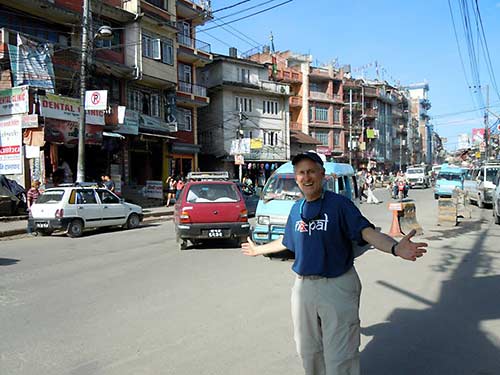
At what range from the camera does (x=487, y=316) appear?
17.7 ft

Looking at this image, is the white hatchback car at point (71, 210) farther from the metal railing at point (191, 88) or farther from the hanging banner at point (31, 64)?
the metal railing at point (191, 88)

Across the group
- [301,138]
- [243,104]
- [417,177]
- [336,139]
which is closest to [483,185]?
[243,104]

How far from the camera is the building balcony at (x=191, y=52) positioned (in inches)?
1303

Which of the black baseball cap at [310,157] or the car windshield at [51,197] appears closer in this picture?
the black baseball cap at [310,157]

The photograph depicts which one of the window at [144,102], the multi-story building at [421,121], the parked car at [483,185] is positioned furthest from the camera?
the multi-story building at [421,121]

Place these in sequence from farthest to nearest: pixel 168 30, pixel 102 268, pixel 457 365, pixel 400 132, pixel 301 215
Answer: pixel 400 132
pixel 168 30
pixel 102 268
pixel 457 365
pixel 301 215

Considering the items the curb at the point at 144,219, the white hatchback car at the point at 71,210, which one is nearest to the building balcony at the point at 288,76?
the curb at the point at 144,219

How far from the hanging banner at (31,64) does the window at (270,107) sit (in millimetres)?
26124

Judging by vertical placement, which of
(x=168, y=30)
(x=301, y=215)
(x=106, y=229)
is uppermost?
(x=168, y=30)

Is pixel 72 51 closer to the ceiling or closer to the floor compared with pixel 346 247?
closer to the ceiling

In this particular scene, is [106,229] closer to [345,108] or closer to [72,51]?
[72,51]

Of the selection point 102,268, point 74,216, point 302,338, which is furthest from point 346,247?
point 74,216

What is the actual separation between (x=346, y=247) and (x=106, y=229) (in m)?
14.5

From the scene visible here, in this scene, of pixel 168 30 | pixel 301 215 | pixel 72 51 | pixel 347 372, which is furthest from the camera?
pixel 168 30
